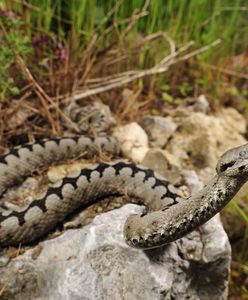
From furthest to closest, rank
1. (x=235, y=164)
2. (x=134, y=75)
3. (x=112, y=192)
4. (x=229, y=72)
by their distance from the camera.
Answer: (x=229, y=72) < (x=134, y=75) < (x=112, y=192) < (x=235, y=164)

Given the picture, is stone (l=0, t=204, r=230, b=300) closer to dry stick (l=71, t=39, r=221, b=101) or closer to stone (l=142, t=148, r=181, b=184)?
stone (l=142, t=148, r=181, b=184)

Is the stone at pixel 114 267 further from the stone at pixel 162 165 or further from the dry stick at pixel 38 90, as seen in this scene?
the dry stick at pixel 38 90

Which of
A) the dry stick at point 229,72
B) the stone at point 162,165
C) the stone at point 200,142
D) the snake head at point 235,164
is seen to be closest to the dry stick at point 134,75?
the dry stick at point 229,72

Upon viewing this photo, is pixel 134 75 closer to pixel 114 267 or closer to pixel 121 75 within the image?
pixel 121 75

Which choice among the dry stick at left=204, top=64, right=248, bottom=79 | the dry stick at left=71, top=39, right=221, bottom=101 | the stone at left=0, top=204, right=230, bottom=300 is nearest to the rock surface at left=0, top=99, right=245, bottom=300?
the stone at left=0, top=204, right=230, bottom=300

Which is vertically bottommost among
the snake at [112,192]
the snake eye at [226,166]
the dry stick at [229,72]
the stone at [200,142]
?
the stone at [200,142]

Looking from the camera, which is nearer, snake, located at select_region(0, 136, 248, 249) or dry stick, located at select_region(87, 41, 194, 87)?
snake, located at select_region(0, 136, 248, 249)

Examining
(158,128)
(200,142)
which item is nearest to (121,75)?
(158,128)
